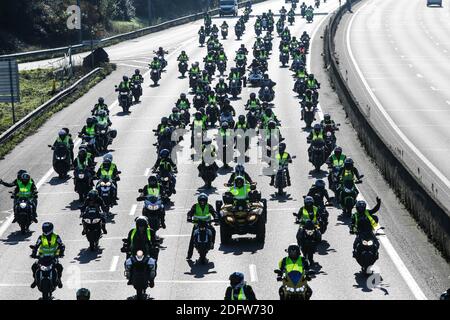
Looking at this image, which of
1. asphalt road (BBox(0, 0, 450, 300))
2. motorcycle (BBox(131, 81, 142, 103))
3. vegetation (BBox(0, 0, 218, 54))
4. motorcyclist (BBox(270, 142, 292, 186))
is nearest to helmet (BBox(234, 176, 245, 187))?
asphalt road (BBox(0, 0, 450, 300))

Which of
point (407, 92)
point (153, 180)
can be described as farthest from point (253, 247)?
point (407, 92)

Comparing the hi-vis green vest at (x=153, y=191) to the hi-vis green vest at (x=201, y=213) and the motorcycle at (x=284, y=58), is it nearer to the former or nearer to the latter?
the hi-vis green vest at (x=201, y=213)

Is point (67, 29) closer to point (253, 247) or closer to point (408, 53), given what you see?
point (408, 53)

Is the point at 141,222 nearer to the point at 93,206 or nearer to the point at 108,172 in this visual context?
the point at 93,206

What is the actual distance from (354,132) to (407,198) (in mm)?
14779

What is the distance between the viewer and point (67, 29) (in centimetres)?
9562

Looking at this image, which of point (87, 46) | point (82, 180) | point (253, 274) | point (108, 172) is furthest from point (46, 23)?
point (253, 274)

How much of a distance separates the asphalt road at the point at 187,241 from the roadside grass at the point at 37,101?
57cm

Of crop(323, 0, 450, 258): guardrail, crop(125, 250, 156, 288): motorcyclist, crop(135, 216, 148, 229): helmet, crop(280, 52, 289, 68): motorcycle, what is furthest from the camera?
crop(280, 52, 289, 68): motorcycle

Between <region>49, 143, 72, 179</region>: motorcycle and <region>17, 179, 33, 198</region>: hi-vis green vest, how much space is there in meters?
7.58

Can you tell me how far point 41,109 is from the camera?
5262 cm

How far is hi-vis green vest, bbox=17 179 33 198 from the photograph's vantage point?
30016 mm

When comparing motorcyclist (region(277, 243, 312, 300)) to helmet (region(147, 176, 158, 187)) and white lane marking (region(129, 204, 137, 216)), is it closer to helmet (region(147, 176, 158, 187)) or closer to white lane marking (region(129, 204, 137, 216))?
helmet (region(147, 176, 158, 187))

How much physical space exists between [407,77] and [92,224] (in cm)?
4569
